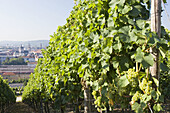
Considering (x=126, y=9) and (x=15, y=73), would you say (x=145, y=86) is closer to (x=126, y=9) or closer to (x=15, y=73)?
(x=126, y=9)

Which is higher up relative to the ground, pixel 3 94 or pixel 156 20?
pixel 156 20

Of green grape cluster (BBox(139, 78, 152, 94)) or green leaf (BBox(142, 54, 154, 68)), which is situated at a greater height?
green leaf (BBox(142, 54, 154, 68))

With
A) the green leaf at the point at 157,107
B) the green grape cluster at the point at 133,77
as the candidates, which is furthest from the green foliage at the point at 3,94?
the green leaf at the point at 157,107

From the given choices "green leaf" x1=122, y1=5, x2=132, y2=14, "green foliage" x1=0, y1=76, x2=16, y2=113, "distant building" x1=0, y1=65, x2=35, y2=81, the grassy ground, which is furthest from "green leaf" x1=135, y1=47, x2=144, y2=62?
"distant building" x1=0, y1=65, x2=35, y2=81

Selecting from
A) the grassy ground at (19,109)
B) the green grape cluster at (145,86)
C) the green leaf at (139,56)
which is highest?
the green leaf at (139,56)

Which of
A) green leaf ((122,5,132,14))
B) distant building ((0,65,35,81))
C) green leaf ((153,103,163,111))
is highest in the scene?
distant building ((0,65,35,81))

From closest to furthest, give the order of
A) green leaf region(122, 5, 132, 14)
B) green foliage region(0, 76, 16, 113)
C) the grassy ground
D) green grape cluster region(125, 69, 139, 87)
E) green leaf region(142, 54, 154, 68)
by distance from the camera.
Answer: green leaf region(142, 54, 154, 68) < green grape cluster region(125, 69, 139, 87) < green leaf region(122, 5, 132, 14) < green foliage region(0, 76, 16, 113) < the grassy ground

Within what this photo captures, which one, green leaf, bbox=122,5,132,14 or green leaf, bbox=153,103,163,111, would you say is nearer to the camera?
green leaf, bbox=153,103,163,111

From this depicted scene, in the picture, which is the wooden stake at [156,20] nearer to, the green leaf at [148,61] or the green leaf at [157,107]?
the green leaf at [148,61]

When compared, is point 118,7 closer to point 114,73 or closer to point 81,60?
point 114,73

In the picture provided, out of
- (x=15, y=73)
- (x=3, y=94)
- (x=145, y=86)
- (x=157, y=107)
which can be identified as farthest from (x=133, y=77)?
(x=15, y=73)

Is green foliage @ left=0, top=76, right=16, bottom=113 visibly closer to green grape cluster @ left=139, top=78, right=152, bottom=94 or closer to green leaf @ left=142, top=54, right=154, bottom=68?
green grape cluster @ left=139, top=78, right=152, bottom=94

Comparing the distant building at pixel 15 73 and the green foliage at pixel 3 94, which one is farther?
the distant building at pixel 15 73

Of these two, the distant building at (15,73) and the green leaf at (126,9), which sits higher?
the distant building at (15,73)
